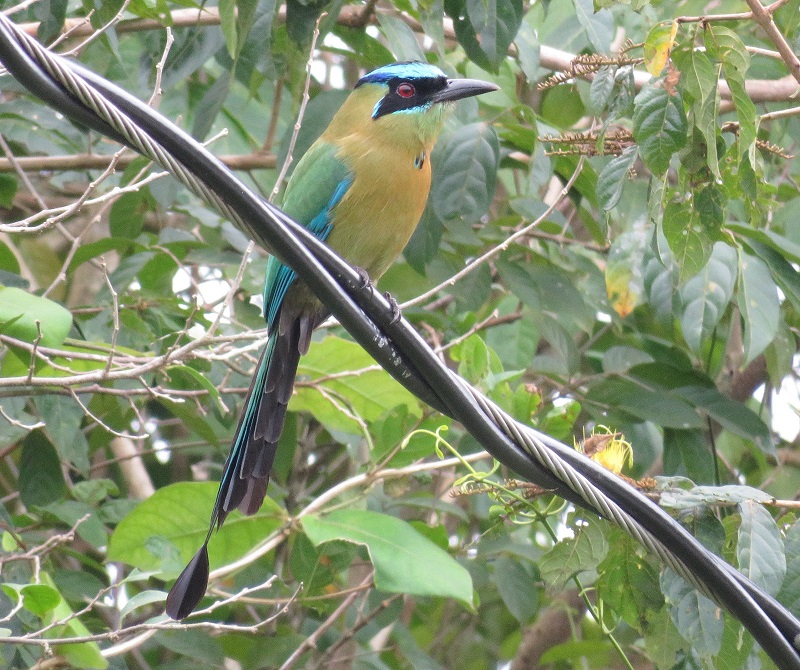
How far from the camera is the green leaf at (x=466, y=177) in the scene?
3111mm

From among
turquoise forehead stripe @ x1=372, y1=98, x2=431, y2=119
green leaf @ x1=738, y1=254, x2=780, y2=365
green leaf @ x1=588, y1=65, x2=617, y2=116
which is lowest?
green leaf @ x1=738, y1=254, x2=780, y2=365

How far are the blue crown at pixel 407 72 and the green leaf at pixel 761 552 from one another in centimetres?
163

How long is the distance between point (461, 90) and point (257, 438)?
1.18m

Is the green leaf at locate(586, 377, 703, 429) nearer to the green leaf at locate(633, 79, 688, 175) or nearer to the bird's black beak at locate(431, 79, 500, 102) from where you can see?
the bird's black beak at locate(431, 79, 500, 102)

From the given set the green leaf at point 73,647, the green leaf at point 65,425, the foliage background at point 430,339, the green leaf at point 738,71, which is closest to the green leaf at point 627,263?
the foliage background at point 430,339

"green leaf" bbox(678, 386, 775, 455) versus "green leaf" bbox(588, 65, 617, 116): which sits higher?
"green leaf" bbox(588, 65, 617, 116)

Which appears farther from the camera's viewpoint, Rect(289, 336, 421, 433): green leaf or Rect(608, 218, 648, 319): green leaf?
Rect(289, 336, 421, 433): green leaf

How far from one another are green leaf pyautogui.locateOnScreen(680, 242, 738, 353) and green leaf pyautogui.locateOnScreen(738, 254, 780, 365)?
5cm

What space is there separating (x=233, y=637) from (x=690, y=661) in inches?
66.2

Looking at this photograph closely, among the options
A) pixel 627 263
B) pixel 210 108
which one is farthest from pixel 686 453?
pixel 210 108

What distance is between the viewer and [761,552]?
195 centimetres

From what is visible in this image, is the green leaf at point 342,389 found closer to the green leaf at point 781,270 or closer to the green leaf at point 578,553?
the green leaf at point 578,553

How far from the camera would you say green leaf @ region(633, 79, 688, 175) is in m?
2.16

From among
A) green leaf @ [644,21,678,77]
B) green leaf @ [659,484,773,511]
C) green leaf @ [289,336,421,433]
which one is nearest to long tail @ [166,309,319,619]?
green leaf @ [289,336,421,433]
